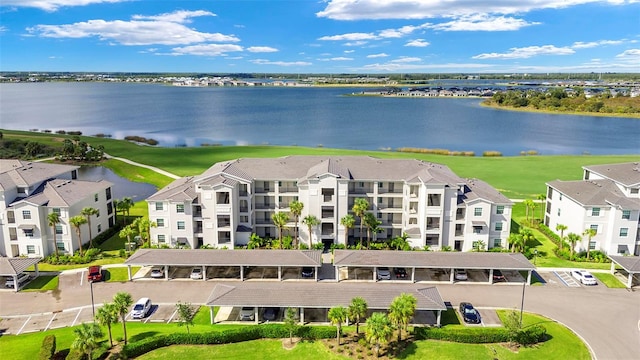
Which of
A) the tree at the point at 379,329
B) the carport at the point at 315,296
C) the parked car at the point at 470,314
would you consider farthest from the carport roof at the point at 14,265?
the parked car at the point at 470,314

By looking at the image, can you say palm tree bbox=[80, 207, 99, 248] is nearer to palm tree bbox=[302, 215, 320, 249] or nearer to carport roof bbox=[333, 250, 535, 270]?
palm tree bbox=[302, 215, 320, 249]

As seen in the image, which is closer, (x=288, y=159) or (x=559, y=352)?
(x=559, y=352)

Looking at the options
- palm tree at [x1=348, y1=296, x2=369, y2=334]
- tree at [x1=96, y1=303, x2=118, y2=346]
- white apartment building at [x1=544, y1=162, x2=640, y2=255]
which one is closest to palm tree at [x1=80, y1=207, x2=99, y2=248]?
tree at [x1=96, y1=303, x2=118, y2=346]

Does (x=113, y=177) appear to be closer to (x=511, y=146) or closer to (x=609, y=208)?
(x=609, y=208)

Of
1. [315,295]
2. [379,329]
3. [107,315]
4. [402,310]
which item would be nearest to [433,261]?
[402,310]

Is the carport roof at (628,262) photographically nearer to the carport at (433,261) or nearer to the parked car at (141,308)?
the carport at (433,261)

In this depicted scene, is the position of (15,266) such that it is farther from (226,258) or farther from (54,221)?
(226,258)

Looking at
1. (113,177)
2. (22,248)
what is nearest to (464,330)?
(22,248)
